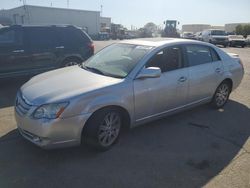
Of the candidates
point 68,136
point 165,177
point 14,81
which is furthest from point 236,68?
point 14,81

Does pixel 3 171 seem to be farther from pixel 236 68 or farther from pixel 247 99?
pixel 247 99

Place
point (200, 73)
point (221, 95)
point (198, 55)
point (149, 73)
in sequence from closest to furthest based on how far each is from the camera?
point (149, 73)
point (200, 73)
point (198, 55)
point (221, 95)

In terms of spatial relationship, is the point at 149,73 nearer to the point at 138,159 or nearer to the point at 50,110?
the point at 138,159

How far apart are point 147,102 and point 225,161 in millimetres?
1420

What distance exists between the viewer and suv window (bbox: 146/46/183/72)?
4325mm

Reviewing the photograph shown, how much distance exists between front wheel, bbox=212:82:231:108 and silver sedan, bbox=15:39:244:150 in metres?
0.16

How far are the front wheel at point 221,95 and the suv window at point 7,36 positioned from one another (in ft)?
17.9

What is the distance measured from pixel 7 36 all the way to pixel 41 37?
0.90 m

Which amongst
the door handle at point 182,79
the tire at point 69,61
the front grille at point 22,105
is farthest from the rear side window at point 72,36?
the door handle at point 182,79

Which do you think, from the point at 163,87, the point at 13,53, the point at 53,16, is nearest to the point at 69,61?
the point at 13,53

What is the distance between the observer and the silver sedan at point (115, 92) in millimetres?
3375

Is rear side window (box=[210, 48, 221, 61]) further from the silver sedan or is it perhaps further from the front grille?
the front grille

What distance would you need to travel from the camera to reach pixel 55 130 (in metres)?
3.31

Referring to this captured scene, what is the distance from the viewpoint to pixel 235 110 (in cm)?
583
